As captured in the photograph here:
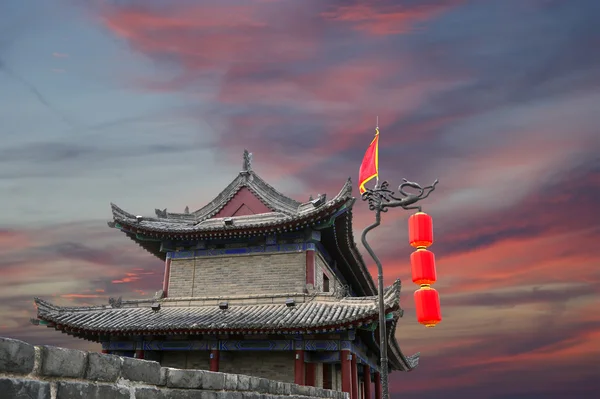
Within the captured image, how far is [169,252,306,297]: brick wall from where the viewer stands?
1858 centimetres

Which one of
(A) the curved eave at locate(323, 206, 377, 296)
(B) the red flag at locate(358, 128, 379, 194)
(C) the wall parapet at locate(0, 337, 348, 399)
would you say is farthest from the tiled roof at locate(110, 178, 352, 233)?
(C) the wall parapet at locate(0, 337, 348, 399)

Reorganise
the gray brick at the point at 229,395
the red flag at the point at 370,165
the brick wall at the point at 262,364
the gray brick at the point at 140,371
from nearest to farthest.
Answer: the gray brick at the point at 140,371 < the gray brick at the point at 229,395 < the red flag at the point at 370,165 < the brick wall at the point at 262,364

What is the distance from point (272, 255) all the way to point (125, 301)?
6267mm

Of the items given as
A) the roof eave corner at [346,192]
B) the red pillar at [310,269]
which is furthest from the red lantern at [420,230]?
the red pillar at [310,269]

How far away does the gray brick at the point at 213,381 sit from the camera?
540cm

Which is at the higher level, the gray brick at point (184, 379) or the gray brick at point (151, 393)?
the gray brick at point (184, 379)

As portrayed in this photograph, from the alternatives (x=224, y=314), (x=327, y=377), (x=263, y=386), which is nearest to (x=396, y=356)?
(x=327, y=377)

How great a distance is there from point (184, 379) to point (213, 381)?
1.86 ft

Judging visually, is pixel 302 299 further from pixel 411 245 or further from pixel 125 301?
pixel 125 301

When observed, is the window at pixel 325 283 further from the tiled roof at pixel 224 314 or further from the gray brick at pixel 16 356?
the gray brick at pixel 16 356

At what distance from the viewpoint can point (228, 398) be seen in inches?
229

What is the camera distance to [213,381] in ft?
18.2

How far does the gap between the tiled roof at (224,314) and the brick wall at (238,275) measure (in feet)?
2.31

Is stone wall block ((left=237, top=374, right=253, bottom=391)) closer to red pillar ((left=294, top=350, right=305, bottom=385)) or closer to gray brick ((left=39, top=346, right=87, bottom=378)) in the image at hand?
gray brick ((left=39, top=346, right=87, bottom=378))
